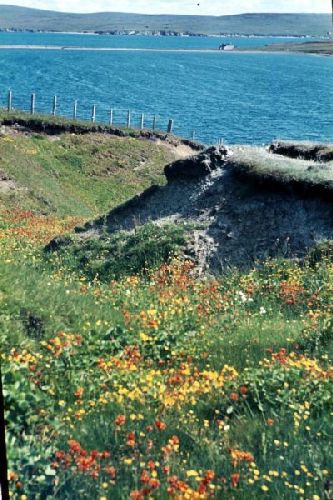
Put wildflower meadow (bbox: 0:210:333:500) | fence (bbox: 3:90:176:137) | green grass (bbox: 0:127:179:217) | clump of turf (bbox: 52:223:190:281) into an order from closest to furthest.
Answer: wildflower meadow (bbox: 0:210:333:500) → clump of turf (bbox: 52:223:190:281) → green grass (bbox: 0:127:179:217) → fence (bbox: 3:90:176:137)

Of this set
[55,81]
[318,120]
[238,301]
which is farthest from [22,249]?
[55,81]

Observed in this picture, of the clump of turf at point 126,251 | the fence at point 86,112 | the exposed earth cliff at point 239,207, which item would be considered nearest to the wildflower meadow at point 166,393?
the clump of turf at point 126,251

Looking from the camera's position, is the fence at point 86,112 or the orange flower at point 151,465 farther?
the fence at point 86,112

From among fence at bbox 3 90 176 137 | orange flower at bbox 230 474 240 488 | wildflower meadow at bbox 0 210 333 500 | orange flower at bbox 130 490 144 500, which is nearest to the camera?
orange flower at bbox 130 490 144 500

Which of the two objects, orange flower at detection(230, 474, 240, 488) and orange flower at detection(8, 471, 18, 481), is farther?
orange flower at detection(230, 474, 240, 488)

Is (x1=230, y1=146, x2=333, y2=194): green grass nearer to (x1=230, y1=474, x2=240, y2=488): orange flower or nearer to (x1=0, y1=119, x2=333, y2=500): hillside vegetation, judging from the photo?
(x1=0, y1=119, x2=333, y2=500): hillside vegetation

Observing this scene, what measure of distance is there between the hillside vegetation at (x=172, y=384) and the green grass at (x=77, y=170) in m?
19.5

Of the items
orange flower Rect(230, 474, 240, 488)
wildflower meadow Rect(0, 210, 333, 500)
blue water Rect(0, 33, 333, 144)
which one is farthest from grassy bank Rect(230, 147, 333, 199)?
blue water Rect(0, 33, 333, 144)

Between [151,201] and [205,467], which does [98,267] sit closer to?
[151,201]

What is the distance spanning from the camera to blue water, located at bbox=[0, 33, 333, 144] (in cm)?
8194

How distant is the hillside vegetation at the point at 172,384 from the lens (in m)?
4.73

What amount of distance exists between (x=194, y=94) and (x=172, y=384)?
115 meters

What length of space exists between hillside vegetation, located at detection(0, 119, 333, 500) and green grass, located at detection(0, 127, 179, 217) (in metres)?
19.5

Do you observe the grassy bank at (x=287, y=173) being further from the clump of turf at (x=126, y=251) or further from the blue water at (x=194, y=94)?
the blue water at (x=194, y=94)
